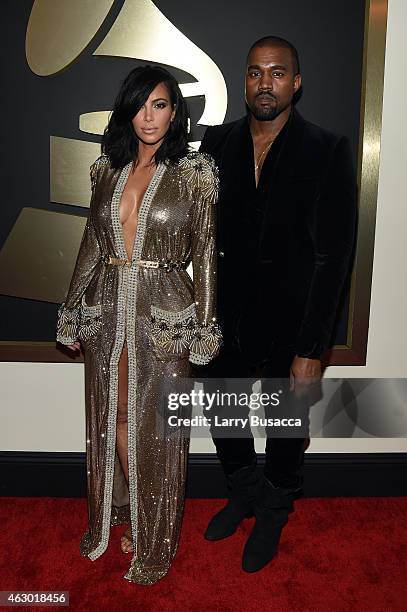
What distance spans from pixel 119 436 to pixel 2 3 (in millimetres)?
1808

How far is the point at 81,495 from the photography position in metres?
2.91

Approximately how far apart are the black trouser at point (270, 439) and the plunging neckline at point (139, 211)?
0.58 metres

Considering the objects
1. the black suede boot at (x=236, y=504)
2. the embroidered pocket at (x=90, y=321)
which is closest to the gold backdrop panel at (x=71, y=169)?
the embroidered pocket at (x=90, y=321)

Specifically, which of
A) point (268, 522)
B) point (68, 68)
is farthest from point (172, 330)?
point (68, 68)

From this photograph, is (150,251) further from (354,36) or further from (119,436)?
(354,36)

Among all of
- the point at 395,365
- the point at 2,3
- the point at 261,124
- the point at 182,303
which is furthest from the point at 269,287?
the point at 2,3

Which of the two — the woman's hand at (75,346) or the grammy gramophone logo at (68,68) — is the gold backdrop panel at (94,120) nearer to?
the grammy gramophone logo at (68,68)

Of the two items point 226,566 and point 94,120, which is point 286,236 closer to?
point 94,120

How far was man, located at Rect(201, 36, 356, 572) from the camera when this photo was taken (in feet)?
6.88

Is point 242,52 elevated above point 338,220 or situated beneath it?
elevated above

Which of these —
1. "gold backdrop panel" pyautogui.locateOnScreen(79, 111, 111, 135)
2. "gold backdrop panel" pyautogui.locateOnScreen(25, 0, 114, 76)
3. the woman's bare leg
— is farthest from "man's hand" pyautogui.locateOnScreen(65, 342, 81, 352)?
"gold backdrop panel" pyautogui.locateOnScreen(25, 0, 114, 76)

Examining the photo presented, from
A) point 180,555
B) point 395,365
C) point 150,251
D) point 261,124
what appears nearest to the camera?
point 150,251

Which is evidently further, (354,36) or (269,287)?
(354,36)

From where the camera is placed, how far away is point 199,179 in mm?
2053
